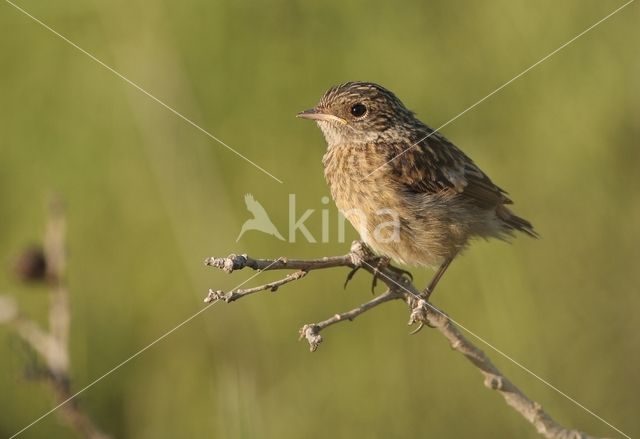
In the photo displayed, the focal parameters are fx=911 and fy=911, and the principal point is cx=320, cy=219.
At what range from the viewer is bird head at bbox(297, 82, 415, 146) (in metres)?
4.99

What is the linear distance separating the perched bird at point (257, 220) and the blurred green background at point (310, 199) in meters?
0.07

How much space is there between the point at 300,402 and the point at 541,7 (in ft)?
9.57

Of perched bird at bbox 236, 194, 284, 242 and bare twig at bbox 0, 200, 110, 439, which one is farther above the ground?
perched bird at bbox 236, 194, 284, 242

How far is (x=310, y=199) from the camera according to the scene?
571 cm

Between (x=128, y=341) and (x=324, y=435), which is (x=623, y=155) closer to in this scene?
(x=324, y=435)

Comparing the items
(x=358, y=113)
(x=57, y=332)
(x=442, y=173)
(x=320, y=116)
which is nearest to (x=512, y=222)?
(x=442, y=173)

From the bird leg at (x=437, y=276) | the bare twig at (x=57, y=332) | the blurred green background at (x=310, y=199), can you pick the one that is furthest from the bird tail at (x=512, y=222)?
the bare twig at (x=57, y=332)

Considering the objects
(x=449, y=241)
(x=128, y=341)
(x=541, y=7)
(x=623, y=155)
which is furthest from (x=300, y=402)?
(x=541, y=7)

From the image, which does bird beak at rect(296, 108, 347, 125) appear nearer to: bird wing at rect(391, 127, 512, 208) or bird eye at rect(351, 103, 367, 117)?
bird eye at rect(351, 103, 367, 117)

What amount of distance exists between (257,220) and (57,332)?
248 cm

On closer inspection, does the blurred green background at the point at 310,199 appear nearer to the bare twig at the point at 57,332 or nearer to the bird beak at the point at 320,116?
the bird beak at the point at 320,116

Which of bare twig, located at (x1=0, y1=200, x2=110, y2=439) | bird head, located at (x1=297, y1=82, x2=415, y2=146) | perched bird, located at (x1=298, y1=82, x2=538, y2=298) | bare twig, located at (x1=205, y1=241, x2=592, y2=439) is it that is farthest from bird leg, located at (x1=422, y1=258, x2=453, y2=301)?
bare twig, located at (x1=0, y1=200, x2=110, y2=439)

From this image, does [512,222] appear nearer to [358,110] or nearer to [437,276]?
[437,276]

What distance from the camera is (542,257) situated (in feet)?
18.9
